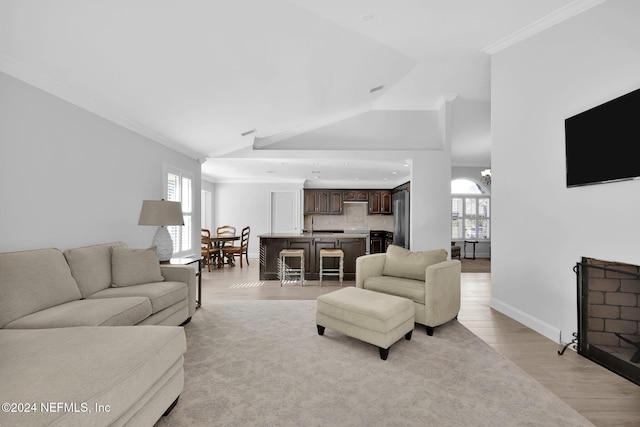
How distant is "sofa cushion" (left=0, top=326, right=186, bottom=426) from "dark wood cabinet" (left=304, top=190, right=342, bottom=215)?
7.35 metres

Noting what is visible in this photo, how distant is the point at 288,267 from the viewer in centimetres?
534

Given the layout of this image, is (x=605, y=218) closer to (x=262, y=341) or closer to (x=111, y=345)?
(x=262, y=341)

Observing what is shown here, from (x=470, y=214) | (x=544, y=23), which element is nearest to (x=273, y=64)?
(x=544, y=23)

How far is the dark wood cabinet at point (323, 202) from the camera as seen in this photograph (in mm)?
8971

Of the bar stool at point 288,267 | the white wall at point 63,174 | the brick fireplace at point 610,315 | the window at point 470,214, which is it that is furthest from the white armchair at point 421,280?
the window at point 470,214

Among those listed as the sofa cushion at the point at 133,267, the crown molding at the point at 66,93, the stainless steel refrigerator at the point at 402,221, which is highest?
the crown molding at the point at 66,93

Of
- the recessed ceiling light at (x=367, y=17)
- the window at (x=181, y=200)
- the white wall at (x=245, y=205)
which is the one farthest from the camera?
the white wall at (x=245, y=205)

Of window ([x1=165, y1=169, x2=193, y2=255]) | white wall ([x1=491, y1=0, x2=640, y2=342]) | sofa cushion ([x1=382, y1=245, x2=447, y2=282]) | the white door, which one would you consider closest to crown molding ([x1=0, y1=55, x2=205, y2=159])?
window ([x1=165, y1=169, x2=193, y2=255])

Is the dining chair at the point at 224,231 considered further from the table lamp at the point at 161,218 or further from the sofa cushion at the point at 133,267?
the sofa cushion at the point at 133,267

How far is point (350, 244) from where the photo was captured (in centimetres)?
543

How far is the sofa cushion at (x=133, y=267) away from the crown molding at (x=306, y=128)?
9.41 feet

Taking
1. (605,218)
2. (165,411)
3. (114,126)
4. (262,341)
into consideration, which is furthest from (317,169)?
(165,411)

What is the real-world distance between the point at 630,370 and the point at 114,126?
5063mm

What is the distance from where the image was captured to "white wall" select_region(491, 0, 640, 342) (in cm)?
221
